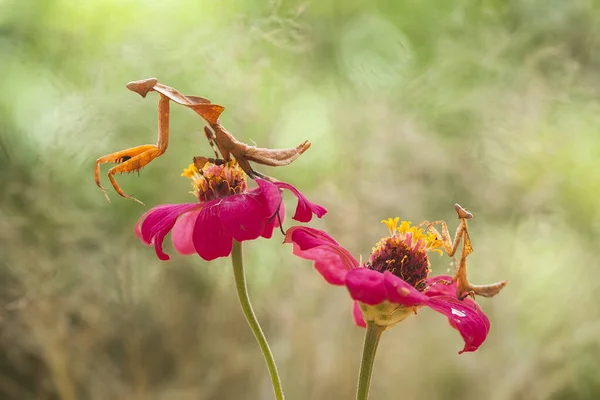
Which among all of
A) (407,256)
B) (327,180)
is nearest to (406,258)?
(407,256)

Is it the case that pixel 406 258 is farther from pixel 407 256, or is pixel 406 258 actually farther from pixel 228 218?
pixel 228 218

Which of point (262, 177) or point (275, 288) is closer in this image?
point (262, 177)

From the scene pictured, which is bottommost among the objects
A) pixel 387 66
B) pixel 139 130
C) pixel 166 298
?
pixel 166 298

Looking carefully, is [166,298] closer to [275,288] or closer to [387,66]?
[275,288]

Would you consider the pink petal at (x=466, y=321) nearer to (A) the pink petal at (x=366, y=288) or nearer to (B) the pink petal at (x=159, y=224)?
(A) the pink petal at (x=366, y=288)

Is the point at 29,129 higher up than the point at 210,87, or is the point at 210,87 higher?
the point at 210,87

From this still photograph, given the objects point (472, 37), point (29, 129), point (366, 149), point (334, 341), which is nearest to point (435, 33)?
point (472, 37)
